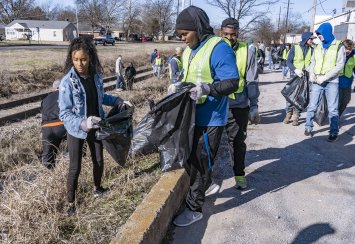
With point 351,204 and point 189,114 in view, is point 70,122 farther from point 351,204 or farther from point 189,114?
point 351,204

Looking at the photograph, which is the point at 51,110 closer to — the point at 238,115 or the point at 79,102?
the point at 79,102

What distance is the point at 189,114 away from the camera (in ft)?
9.84

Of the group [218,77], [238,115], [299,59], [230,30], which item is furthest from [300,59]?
[218,77]

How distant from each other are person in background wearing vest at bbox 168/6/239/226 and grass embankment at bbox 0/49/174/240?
572mm

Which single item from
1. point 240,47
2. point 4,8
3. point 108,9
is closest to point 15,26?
point 4,8

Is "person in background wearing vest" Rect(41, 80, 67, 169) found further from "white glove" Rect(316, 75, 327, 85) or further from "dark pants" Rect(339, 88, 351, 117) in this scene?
"dark pants" Rect(339, 88, 351, 117)

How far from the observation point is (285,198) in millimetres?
3965

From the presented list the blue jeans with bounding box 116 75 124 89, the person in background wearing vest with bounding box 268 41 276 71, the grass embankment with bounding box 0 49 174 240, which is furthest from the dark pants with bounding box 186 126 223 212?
the person in background wearing vest with bounding box 268 41 276 71

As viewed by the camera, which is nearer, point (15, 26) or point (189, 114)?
point (189, 114)

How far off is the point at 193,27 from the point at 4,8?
336ft

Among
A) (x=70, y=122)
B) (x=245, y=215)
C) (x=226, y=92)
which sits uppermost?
(x=226, y=92)

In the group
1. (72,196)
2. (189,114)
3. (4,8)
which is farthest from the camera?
(4,8)

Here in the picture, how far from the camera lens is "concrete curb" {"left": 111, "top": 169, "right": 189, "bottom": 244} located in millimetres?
2621

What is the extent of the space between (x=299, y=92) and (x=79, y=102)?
504cm
